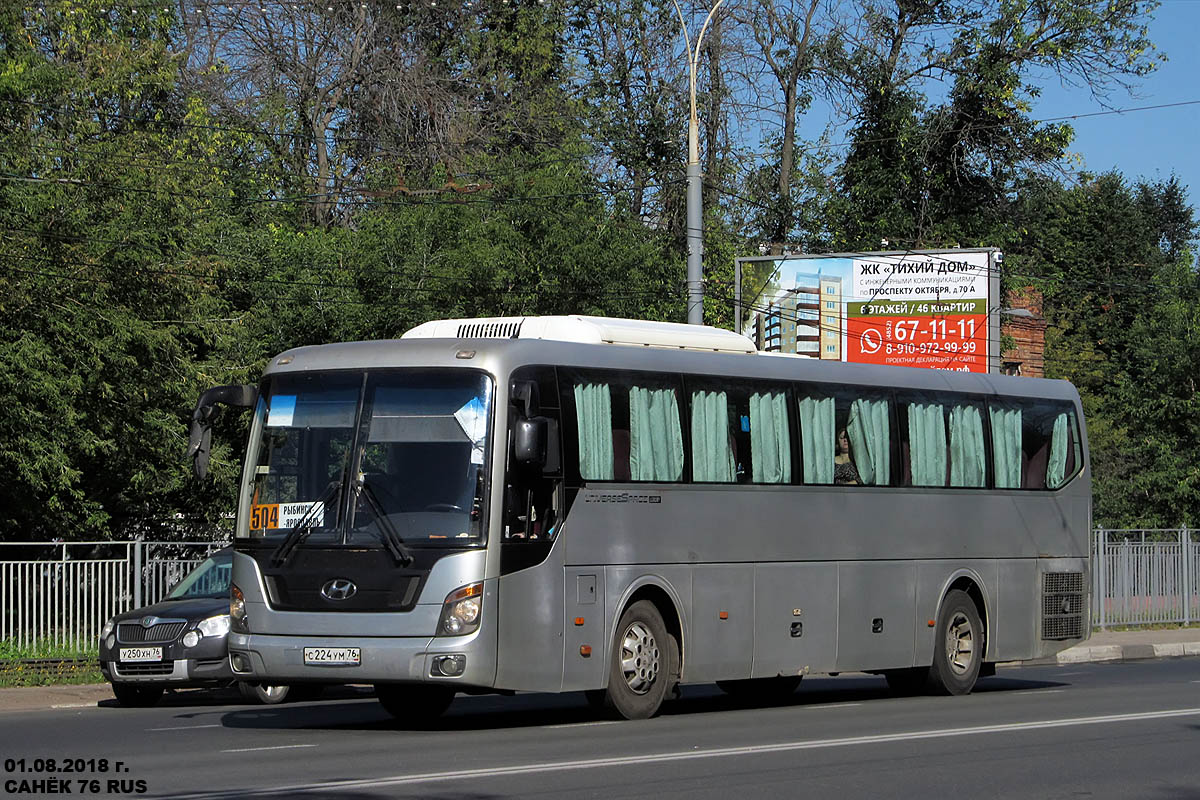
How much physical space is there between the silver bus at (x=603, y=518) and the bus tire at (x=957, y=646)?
0.03 m

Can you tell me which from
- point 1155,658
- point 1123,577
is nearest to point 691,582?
point 1155,658

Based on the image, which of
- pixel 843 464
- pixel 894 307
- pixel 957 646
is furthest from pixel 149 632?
pixel 894 307

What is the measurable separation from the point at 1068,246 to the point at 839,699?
61159mm

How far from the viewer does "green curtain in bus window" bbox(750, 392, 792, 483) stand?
16.5 meters

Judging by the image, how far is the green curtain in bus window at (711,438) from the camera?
51.6 ft

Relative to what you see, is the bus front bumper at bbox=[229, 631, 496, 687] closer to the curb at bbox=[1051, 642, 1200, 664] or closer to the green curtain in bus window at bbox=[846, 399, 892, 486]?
the green curtain in bus window at bbox=[846, 399, 892, 486]

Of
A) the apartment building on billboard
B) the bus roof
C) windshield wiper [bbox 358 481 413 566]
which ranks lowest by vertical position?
windshield wiper [bbox 358 481 413 566]

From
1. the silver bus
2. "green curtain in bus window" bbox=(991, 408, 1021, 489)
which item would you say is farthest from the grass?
"green curtain in bus window" bbox=(991, 408, 1021, 489)

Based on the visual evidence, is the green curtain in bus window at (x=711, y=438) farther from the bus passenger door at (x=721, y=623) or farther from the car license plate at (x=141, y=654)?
the car license plate at (x=141, y=654)

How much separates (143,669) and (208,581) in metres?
1.57

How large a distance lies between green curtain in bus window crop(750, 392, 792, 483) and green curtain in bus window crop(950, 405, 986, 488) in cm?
292

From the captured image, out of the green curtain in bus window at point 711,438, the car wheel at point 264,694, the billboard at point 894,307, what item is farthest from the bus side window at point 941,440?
the billboard at point 894,307

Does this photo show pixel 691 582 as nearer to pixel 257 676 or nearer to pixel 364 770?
pixel 257 676

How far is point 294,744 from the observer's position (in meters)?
12.8
